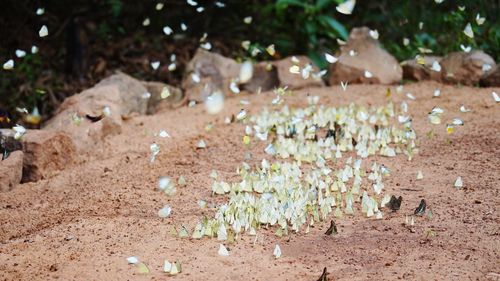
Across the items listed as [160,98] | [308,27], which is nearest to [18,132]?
[160,98]

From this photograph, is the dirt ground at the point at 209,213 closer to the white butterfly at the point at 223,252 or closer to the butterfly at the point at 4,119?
the white butterfly at the point at 223,252

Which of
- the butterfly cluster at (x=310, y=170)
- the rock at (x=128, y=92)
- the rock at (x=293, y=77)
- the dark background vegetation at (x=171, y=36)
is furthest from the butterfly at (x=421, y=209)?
the dark background vegetation at (x=171, y=36)

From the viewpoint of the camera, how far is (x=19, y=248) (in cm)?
384

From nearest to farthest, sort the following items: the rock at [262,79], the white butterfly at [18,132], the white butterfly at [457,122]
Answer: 1. the white butterfly at [18,132]
2. the white butterfly at [457,122]
3. the rock at [262,79]

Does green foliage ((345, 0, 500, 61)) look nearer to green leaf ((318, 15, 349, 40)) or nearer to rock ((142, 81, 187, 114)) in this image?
green leaf ((318, 15, 349, 40))

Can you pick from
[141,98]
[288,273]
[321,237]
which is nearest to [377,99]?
[141,98]

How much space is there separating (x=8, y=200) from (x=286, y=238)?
2.04m

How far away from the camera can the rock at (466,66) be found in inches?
280

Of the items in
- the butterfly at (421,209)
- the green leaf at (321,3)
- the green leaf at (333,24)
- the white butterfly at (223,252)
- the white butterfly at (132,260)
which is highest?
the white butterfly at (132,260)

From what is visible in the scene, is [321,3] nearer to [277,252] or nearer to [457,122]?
[457,122]

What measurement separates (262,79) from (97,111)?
2.11m

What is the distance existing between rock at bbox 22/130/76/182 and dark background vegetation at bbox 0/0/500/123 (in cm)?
195

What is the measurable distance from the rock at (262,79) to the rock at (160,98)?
72cm

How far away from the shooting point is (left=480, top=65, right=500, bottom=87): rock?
700 centimetres
